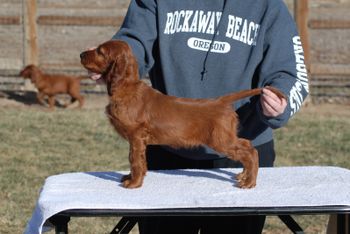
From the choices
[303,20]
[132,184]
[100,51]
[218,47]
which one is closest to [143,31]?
[218,47]

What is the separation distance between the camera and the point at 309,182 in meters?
3.35

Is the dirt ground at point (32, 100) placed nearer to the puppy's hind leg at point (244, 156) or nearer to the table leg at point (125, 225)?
the table leg at point (125, 225)

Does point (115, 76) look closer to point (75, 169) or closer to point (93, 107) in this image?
point (75, 169)

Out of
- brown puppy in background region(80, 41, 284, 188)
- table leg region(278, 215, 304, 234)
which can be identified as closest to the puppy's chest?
brown puppy in background region(80, 41, 284, 188)

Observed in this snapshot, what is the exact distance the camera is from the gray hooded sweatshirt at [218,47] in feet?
11.7

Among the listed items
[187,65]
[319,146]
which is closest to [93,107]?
[319,146]

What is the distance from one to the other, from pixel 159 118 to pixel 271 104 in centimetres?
42

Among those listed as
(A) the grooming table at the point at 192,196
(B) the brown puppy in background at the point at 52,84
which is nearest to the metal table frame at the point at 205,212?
(A) the grooming table at the point at 192,196

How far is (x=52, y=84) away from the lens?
11445 mm

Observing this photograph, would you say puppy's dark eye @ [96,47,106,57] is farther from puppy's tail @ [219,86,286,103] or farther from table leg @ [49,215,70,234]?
table leg @ [49,215,70,234]

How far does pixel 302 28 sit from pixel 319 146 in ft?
10.8

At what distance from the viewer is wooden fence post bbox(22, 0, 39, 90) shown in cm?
1250

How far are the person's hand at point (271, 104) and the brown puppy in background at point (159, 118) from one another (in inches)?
0.8

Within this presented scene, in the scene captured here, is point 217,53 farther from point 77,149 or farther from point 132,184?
point 77,149
